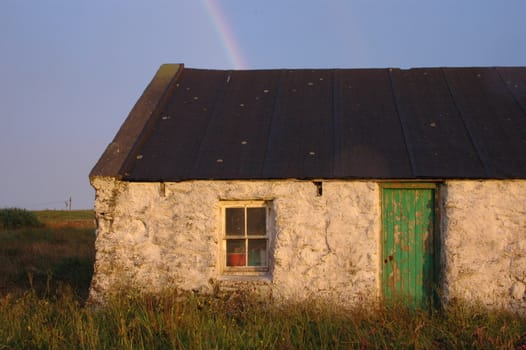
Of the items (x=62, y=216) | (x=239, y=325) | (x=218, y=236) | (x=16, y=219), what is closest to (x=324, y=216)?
(x=218, y=236)

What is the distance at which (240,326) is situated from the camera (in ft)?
21.1

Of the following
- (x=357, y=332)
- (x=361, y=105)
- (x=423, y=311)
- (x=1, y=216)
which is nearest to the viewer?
(x=357, y=332)

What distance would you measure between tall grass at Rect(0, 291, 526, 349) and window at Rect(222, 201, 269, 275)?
1.82ft

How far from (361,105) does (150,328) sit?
4765 millimetres

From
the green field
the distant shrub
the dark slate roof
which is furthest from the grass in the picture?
the green field

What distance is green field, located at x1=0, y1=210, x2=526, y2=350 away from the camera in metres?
5.62

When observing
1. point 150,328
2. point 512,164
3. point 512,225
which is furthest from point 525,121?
point 150,328

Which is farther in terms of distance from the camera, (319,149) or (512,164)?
(319,149)

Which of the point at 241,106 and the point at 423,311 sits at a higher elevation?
the point at 241,106

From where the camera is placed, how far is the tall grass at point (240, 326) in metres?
5.62

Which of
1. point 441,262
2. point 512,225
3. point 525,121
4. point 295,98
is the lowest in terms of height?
point 441,262

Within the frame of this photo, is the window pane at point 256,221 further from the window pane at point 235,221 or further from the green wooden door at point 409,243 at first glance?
the green wooden door at point 409,243

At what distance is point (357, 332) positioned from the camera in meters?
5.79

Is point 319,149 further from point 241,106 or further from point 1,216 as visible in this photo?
point 1,216
